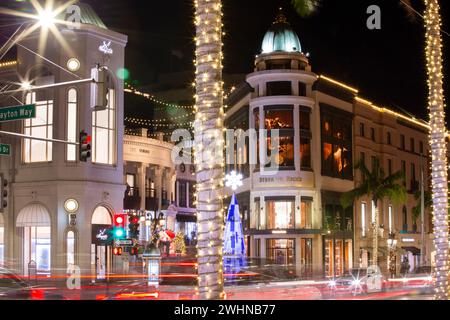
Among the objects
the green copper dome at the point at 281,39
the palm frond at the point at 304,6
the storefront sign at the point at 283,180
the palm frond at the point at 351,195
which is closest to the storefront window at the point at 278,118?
the storefront sign at the point at 283,180

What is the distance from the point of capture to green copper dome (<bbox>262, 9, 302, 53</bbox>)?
54.8 m

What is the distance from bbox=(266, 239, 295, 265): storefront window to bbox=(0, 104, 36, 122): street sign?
3231 cm

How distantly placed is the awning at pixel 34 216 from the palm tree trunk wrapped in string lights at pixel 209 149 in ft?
110

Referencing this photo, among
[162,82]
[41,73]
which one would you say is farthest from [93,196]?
[162,82]

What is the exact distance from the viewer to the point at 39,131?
43.9 meters

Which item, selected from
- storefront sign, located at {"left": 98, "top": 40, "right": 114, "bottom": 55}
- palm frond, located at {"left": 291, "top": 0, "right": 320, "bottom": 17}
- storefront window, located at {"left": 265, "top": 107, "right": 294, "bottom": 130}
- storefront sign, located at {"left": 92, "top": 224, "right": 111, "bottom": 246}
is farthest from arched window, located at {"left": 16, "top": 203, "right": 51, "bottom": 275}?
palm frond, located at {"left": 291, "top": 0, "right": 320, "bottom": 17}

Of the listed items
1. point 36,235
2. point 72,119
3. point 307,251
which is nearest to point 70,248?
point 36,235

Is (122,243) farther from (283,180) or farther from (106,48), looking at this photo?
(283,180)

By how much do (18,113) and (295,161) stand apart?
108ft

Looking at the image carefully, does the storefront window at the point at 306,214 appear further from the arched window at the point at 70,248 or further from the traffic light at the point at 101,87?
the traffic light at the point at 101,87

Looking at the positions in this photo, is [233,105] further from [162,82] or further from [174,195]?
[162,82]

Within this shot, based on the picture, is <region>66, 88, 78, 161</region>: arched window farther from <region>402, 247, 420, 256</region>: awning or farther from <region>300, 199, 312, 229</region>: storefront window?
<region>402, 247, 420, 256</region>: awning

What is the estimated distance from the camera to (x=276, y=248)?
53.0 m

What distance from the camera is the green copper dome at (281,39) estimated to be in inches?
2156
